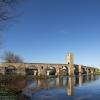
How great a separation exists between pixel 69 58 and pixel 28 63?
95.5 feet

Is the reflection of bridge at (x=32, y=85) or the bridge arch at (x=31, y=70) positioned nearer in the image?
the reflection of bridge at (x=32, y=85)

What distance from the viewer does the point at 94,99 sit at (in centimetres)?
4572

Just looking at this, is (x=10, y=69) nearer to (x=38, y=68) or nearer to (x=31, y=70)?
(x=31, y=70)

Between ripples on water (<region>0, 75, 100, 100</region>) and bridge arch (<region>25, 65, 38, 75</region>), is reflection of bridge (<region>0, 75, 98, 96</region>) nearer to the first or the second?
ripples on water (<region>0, 75, 100, 100</region>)

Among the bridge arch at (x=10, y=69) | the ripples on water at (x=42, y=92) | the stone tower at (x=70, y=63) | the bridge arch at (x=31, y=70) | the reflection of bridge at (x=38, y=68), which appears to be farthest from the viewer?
the stone tower at (x=70, y=63)

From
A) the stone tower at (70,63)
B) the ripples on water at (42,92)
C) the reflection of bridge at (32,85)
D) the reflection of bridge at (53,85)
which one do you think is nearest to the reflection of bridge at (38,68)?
the stone tower at (70,63)

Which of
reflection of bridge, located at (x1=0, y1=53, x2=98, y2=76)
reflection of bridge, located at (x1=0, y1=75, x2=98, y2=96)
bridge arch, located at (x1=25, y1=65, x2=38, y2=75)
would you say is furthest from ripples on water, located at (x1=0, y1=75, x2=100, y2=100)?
bridge arch, located at (x1=25, y1=65, x2=38, y2=75)

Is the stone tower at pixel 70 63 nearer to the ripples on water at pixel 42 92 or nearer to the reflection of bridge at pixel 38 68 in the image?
the reflection of bridge at pixel 38 68

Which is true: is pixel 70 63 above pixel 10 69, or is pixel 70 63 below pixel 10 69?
above

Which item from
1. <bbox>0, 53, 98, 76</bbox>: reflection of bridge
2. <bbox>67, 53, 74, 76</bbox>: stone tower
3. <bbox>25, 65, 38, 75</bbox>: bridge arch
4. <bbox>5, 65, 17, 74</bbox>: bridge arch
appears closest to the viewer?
<bbox>5, 65, 17, 74</bbox>: bridge arch

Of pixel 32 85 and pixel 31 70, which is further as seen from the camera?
pixel 31 70

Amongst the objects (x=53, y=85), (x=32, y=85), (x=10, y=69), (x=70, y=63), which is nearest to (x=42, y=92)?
(x=32, y=85)

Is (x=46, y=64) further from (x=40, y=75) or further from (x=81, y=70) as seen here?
(x=81, y=70)

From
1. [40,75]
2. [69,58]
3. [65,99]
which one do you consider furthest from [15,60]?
[65,99]
